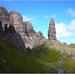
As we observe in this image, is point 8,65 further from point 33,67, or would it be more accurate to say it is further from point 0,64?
point 33,67

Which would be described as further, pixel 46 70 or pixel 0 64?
pixel 46 70

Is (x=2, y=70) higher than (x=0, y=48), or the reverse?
(x=0, y=48)

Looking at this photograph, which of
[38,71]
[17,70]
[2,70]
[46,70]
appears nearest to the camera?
[2,70]

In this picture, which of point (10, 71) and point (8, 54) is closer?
point (10, 71)

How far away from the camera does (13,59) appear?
192 metres

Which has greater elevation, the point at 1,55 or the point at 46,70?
the point at 1,55

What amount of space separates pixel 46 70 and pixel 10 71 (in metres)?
48.4

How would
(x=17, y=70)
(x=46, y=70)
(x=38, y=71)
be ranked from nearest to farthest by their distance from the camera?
(x=17, y=70)
(x=38, y=71)
(x=46, y=70)

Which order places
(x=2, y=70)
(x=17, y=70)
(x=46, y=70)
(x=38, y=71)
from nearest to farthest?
(x=2, y=70), (x=17, y=70), (x=38, y=71), (x=46, y=70)

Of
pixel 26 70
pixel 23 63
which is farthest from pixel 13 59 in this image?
pixel 26 70

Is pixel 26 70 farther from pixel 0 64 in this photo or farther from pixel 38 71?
pixel 0 64

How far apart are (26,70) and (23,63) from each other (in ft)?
56.7

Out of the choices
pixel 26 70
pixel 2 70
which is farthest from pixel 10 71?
pixel 26 70

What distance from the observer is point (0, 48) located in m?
200
